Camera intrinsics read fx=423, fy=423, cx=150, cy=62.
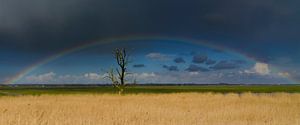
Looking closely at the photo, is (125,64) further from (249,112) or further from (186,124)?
(186,124)

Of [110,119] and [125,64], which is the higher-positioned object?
[125,64]

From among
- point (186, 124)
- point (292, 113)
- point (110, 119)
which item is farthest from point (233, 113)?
point (110, 119)

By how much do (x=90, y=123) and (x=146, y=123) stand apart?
1.76 metres

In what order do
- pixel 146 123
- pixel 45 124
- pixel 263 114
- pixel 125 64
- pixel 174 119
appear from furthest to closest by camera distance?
1. pixel 125 64
2. pixel 263 114
3. pixel 174 119
4. pixel 146 123
5. pixel 45 124

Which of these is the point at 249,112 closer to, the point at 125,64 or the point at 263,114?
the point at 263,114

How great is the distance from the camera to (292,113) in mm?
17203

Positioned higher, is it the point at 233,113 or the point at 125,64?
the point at 125,64

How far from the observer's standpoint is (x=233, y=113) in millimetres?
17203

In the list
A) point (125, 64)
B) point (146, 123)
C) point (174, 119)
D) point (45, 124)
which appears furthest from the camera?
point (125, 64)

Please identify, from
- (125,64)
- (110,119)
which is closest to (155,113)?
(110,119)

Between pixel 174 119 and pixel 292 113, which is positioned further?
pixel 292 113

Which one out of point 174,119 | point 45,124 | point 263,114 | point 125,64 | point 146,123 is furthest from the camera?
point 125,64

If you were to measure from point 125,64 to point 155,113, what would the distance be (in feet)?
96.6

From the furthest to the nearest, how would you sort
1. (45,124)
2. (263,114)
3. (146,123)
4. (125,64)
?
(125,64)
(263,114)
(146,123)
(45,124)
